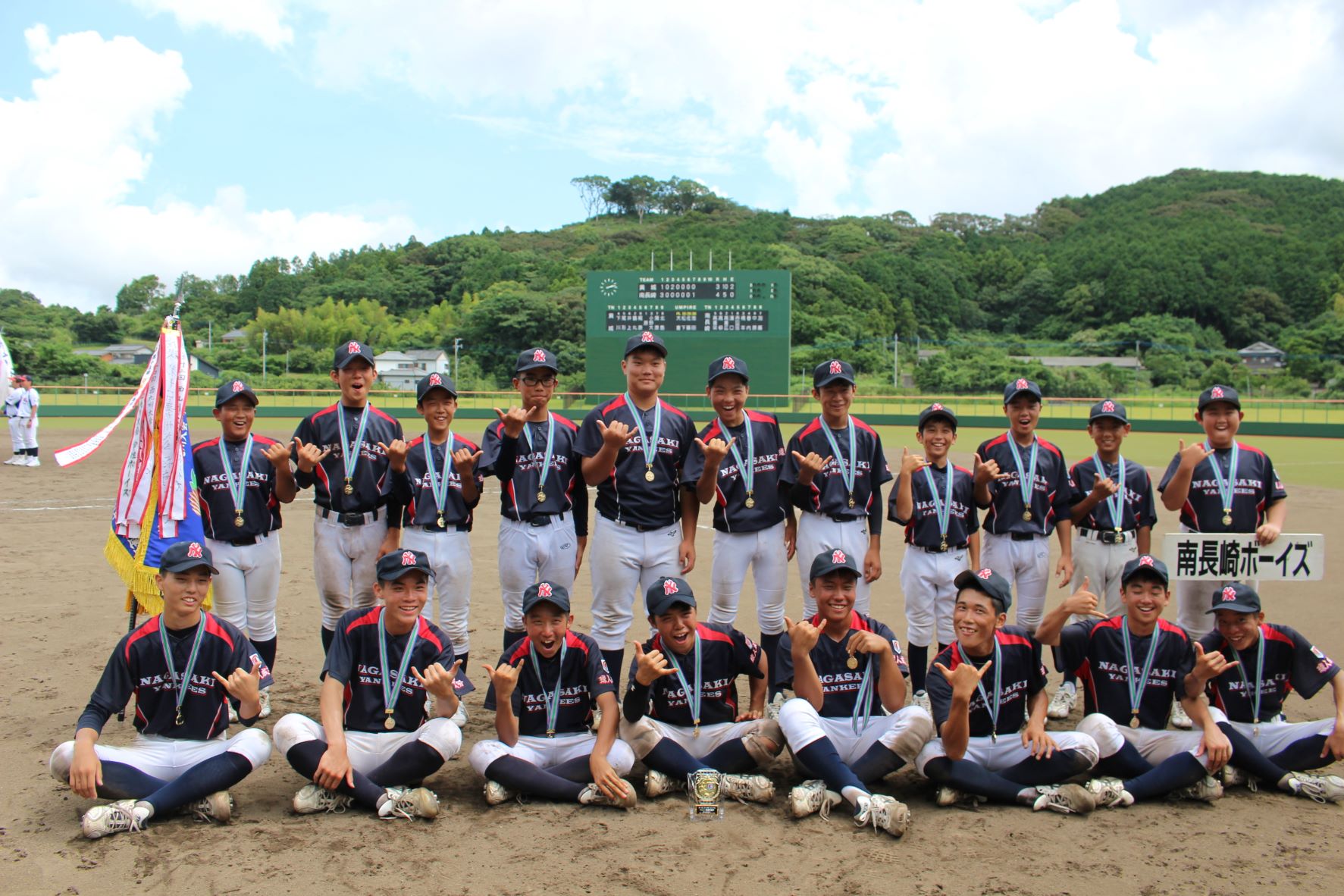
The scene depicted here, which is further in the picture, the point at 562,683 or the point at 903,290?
the point at 903,290

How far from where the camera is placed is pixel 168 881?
398 cm

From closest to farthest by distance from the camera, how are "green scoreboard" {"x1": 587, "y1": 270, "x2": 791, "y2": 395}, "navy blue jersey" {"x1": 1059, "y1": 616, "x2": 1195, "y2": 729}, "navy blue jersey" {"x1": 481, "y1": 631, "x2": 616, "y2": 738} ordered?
"navy blue jersey" {"x1": 481, "y1": 631, "x2": 616, "y2": 738}
"navy blue jersey" {"x1": 1059, "y1": 616, "x2": 1195, "y2": 729}
"green scoreboard" {"x1": 587, "y1": 270, "x2": 791, "y2": 395}

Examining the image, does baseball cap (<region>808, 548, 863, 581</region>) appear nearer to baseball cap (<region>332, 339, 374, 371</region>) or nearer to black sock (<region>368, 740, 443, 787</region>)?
black sock (<region>368, 740, 443, 787</region>)

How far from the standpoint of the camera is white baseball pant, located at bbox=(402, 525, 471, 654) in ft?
20.3

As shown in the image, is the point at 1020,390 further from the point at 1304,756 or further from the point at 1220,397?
the point at 1304,756

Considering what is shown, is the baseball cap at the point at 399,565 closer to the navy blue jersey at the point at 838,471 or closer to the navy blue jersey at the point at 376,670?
the navy blue jersey at the point at 376,670

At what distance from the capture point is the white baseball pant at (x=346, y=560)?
20.7ft

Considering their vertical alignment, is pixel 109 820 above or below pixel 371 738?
below

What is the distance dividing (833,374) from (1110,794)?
2847mm

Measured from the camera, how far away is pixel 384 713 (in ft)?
16.6

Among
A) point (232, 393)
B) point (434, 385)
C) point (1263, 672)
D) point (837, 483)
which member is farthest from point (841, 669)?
point (232, 393)

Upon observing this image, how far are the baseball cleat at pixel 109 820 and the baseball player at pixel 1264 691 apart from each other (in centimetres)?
526

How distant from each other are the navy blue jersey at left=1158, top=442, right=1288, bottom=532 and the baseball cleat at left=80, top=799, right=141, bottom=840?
6380mm

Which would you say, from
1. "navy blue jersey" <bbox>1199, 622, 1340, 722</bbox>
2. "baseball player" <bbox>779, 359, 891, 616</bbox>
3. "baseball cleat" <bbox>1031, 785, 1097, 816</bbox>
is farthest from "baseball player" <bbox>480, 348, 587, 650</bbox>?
"navy blue jersey" <bbox>1199, 622, 1340, 722</bbox>
